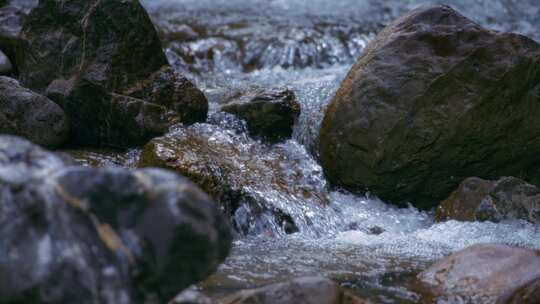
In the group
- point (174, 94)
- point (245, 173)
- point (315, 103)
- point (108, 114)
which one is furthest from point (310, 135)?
point (108, 114)

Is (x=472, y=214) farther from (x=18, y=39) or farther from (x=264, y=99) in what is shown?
(x=18, y=39)

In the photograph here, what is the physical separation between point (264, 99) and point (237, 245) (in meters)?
2.31

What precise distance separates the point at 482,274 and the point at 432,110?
2.37 m

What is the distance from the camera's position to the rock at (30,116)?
6.65m

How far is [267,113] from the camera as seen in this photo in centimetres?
737

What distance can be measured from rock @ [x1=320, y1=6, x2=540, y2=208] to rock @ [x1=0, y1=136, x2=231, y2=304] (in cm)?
408

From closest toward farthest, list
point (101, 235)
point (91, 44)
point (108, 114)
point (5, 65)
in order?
point (101, 235) → point (108, 114) → point (91, 44) → point (5, 65)

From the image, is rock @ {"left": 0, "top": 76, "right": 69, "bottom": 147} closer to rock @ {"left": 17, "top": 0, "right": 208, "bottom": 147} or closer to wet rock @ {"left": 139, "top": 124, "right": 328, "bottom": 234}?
rock @ {"left": 17, "top": 0, "right": 208, "bottom": 147}

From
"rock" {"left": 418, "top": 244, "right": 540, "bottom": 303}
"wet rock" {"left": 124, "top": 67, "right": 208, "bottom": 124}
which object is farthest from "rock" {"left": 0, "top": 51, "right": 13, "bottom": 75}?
"rock" {"left": 418, "top": 244, "right": 540, "bottom": 303}

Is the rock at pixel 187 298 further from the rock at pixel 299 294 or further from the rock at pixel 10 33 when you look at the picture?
the rock at pixel 10 33

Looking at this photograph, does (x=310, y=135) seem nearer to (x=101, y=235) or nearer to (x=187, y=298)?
(x=187, y=298)

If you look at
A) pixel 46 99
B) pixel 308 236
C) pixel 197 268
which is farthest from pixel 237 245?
pixel 197 268

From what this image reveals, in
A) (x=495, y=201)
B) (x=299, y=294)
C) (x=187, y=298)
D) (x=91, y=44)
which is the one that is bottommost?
(x=495, y=201)

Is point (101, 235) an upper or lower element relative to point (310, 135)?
upper
